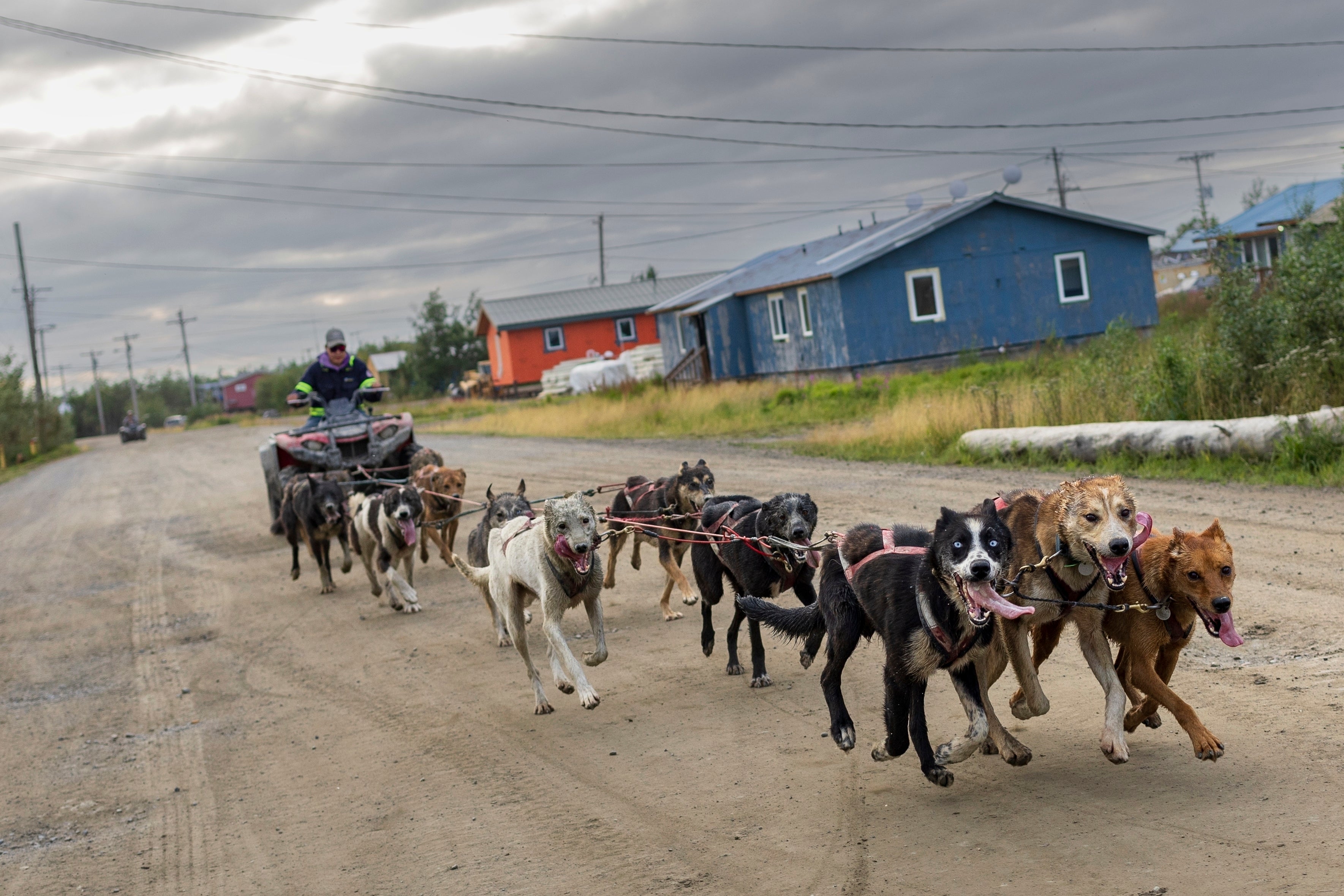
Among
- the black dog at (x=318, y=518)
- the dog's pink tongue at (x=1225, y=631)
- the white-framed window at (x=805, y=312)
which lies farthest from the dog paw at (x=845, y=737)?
the white-framed window at (x=805, y=312)

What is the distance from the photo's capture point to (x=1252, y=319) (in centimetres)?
1375

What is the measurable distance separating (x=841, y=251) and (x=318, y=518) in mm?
24671

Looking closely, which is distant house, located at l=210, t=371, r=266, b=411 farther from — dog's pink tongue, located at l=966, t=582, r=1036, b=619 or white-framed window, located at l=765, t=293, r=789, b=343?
dog's pink tongue, located at l=966, t=582, r=1036, b=619

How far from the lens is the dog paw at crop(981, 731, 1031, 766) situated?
4.79m

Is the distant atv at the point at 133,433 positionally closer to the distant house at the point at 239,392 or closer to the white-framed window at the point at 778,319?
the white-framed window at the point at 778,319

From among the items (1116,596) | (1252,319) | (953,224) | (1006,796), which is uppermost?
(953,224)

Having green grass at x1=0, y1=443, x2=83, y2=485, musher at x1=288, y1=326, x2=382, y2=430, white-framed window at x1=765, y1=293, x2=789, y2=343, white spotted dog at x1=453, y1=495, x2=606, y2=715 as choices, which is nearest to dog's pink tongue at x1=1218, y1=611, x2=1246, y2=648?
white spotted dog at x1=453, y1=495, x2=606, y2=715

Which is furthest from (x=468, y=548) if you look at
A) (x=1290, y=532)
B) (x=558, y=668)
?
(x=1290, y=532)

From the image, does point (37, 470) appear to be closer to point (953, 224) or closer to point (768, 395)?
point (768, 395)

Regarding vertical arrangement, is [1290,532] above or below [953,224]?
below

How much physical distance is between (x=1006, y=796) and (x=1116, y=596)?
38.6 inches

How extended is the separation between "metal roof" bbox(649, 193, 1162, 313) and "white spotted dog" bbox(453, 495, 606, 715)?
23.5 meters

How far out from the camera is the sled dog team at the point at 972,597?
4.64 m

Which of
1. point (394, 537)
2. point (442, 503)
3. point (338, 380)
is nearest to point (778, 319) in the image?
point (338, 380)
